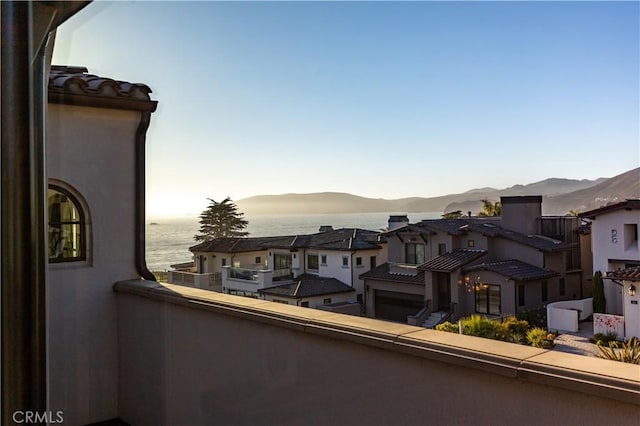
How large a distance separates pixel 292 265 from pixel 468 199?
1.26 metres

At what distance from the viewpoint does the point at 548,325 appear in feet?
6.97

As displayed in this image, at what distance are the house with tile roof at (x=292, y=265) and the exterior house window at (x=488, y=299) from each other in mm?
757

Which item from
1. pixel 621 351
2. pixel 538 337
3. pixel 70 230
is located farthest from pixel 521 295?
pixel 70 230

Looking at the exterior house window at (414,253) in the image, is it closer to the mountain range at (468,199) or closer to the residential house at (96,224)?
the mountain range at (468,199)

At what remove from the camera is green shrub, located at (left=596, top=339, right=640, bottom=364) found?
107cm

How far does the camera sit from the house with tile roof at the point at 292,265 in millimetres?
2250

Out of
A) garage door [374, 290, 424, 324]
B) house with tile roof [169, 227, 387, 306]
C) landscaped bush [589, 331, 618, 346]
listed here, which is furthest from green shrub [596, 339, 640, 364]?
garage door [374, 290, 424, 324]

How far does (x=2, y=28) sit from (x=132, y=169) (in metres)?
1.92

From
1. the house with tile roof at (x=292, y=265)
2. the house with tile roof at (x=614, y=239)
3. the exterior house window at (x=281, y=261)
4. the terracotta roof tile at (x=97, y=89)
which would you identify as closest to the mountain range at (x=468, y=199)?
the house with tile roof at (x=614, y=239)

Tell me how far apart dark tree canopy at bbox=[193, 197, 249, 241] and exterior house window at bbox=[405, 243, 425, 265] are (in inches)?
63.3

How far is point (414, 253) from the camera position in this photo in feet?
11.4

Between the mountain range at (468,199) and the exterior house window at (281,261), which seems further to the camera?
the exterior house window at (281,261)

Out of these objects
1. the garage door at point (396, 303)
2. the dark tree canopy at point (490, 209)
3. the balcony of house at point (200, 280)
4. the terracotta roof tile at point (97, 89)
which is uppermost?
the terracotta roof tile at point (97, 89)

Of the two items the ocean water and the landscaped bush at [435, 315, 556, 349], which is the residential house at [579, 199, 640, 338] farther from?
the ocean water
